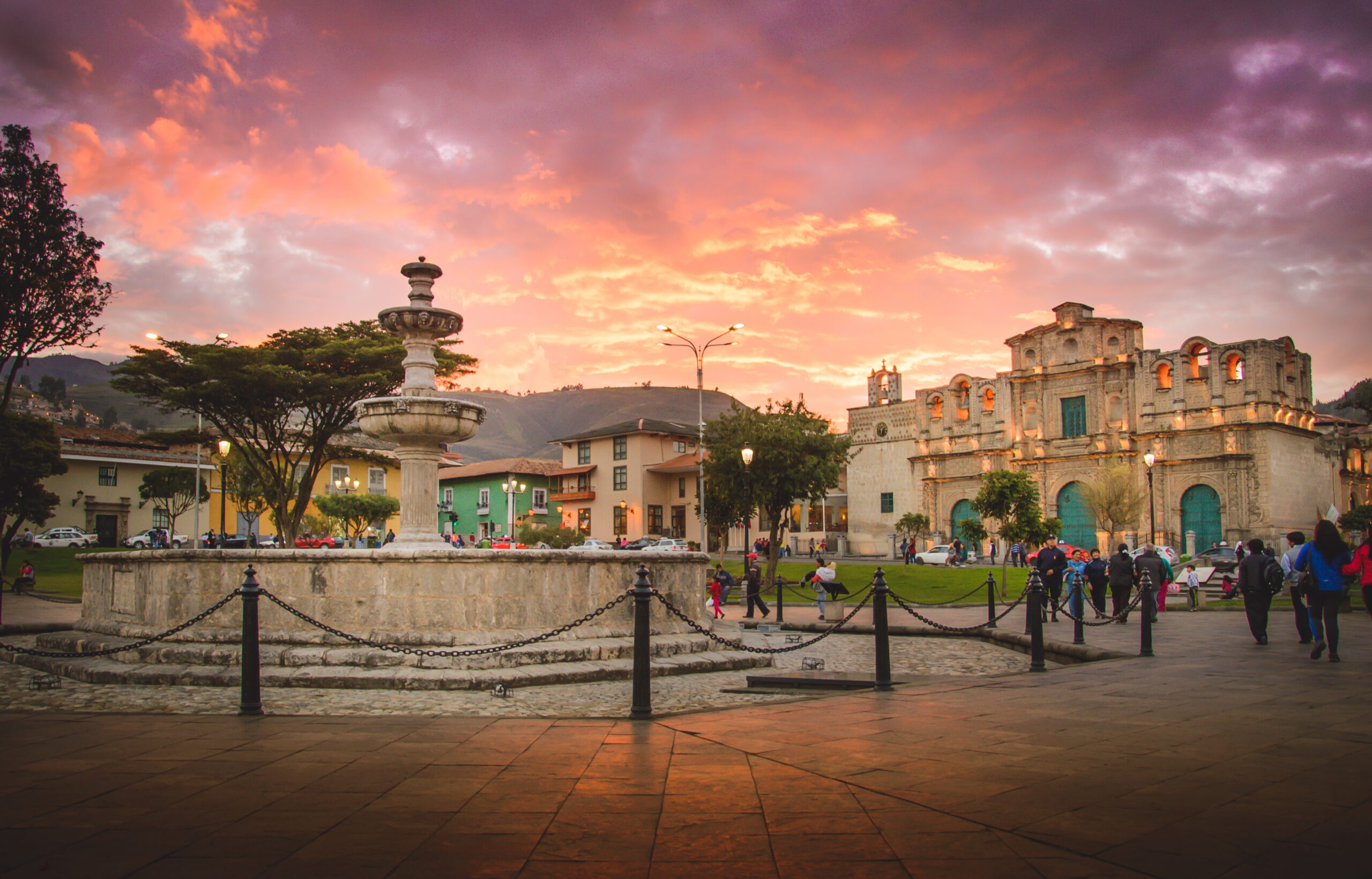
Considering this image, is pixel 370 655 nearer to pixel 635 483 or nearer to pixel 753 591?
pixel 753 591

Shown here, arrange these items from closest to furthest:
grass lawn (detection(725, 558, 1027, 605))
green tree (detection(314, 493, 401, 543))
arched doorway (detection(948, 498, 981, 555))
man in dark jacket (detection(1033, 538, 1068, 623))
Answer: man in dark jacket (detection(1033, 538, 1068, 623)) < grass lawn (detection(725, 558, 1027, 605)) < green tree (detection(314, 493, 401, 543)) < arched doorway (detection(948, 498, 981, 555))

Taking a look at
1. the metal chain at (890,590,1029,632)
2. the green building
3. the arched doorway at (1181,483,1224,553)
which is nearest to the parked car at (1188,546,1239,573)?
the arched doorway at (1181,483,1224,553)

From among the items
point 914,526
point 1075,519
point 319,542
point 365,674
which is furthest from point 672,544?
point 365,674

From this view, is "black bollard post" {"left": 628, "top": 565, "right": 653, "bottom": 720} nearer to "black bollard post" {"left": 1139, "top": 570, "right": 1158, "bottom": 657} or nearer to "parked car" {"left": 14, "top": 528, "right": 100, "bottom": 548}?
"black bollard post" {"left": 1139, "top": 570, "right": 1158, "bottom": 657}

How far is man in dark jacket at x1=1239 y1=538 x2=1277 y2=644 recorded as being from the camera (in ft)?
38.3

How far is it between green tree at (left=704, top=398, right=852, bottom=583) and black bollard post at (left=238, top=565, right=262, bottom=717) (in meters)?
21.3

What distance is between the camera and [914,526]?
52.3 meters

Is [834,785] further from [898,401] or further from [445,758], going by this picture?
[898,401]

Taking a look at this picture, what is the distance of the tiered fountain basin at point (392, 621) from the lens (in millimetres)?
9188

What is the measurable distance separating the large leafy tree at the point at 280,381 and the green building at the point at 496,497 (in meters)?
33.4

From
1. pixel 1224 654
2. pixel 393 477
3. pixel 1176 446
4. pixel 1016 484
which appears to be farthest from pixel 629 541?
pixel 1224 654

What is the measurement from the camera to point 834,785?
4637 mm

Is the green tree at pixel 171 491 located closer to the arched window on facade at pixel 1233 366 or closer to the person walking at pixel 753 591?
the person walking at pixel 753 591

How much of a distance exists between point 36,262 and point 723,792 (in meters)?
24.4
